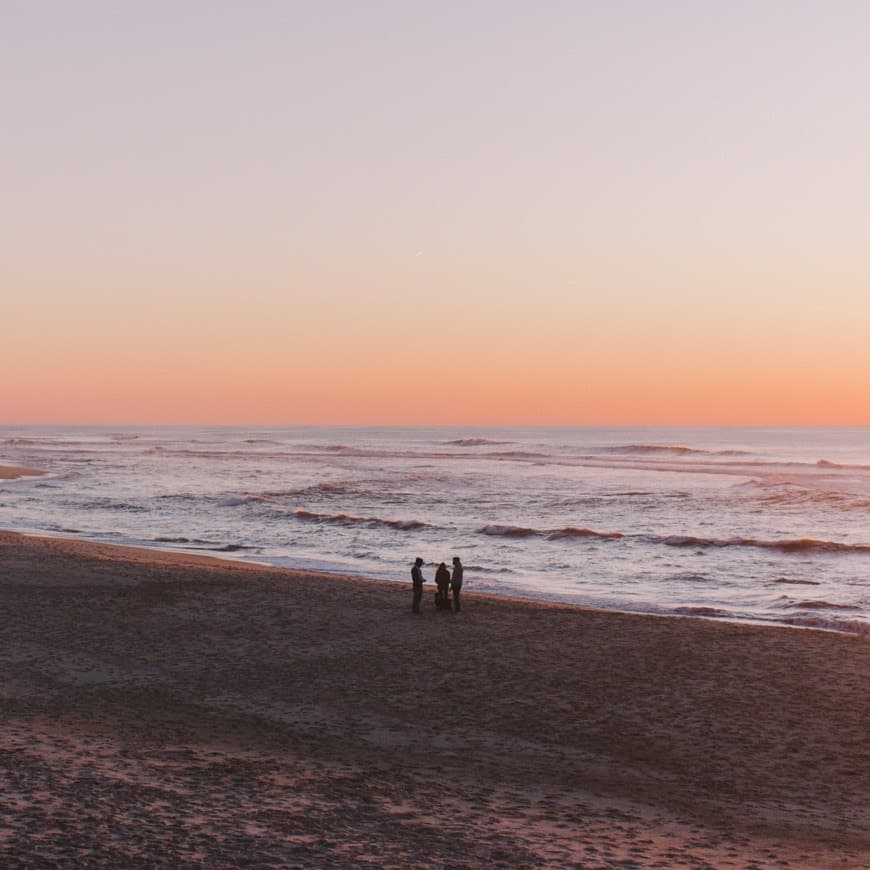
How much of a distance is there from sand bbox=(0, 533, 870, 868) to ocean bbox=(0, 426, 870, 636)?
21.6 ft

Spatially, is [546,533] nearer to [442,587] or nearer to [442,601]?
[442,601]

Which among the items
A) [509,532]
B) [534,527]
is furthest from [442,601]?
[534,527]

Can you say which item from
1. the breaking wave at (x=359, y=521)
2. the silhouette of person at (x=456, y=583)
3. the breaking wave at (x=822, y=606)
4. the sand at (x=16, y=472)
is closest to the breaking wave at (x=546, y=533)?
the breaking wave at (x=359, y=521)

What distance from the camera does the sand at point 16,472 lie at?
71625 mm

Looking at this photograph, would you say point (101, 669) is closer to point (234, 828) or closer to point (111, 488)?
point (234, 828)

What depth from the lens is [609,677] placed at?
15.6m

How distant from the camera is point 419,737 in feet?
39.9

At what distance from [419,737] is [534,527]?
3040 cm

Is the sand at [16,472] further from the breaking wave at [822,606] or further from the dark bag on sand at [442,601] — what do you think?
the breaking wave at [822,606]

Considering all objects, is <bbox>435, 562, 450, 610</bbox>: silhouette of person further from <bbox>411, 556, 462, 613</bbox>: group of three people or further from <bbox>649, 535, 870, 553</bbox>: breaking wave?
<bbox>649, 535, 870, 553</bbox>: breaking wave

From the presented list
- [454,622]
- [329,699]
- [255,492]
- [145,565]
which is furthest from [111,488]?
[329,699]

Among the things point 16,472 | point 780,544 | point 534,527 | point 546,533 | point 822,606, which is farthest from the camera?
point 16,472

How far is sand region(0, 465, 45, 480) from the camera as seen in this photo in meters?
71.6

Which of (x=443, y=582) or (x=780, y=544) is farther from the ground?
(x=443, y=582)
